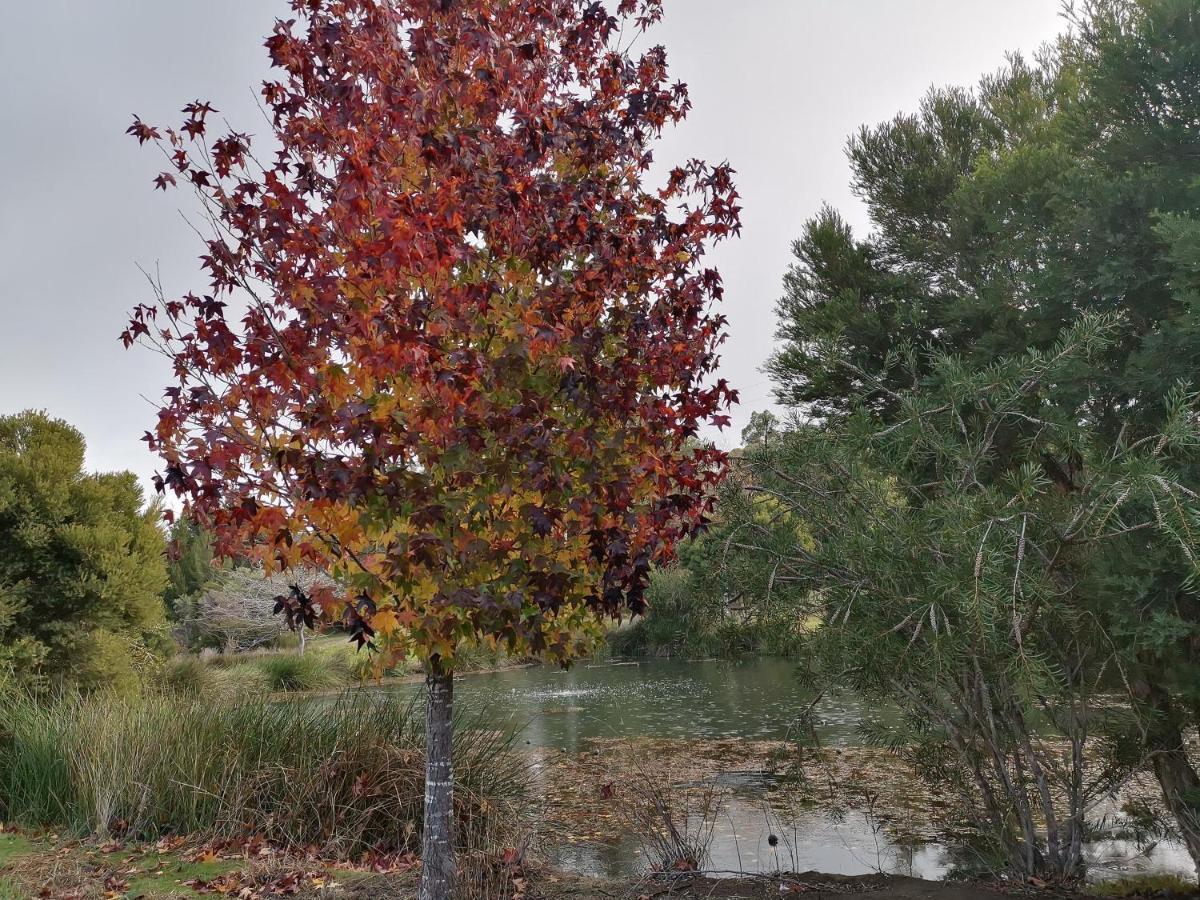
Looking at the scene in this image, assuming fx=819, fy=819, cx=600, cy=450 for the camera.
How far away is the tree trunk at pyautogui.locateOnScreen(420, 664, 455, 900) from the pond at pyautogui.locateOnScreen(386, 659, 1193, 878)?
1.97 metres

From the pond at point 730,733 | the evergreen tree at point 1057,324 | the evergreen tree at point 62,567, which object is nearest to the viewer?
the evergreen tree at point 1057,324

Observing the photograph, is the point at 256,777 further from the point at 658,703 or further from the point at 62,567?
the point at 658,703

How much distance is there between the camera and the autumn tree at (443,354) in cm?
311

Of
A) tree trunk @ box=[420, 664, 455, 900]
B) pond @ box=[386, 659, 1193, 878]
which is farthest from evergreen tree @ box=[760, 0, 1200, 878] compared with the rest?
tree trunk @ box=[420, 664, 455, 900]

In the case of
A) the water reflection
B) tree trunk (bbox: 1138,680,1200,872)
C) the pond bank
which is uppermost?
tree trunk (bbox: 1138,680,1200,872)

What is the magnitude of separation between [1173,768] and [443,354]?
5.48 metres

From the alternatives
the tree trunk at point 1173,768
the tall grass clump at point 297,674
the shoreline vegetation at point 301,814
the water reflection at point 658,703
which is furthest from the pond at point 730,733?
the tall grass clump at point 297,674

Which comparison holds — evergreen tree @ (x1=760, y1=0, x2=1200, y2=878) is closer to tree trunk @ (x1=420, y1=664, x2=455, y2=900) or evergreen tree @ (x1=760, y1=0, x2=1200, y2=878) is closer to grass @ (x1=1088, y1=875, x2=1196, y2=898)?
grass @ (x1=1088, y1=875, x2=1196, y2=898)

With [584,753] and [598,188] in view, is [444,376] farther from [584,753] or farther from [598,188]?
[584,753]

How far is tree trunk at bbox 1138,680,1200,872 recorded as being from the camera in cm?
459

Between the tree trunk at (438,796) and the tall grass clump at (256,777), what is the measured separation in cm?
141

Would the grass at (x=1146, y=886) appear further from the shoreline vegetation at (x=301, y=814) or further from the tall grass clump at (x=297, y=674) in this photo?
the tall grass clump at (x=297, y=674)

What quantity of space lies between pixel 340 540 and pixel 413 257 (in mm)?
1139

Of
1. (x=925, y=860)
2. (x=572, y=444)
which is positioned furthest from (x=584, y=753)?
(x=572, y=444)
